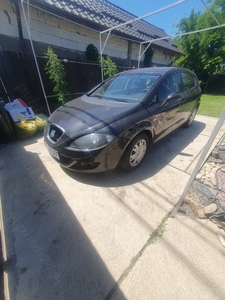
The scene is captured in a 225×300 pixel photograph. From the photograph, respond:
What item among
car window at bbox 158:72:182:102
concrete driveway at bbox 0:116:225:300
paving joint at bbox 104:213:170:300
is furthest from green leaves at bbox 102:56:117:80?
paving joint at bbox 104:213:170:300

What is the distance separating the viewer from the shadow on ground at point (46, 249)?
3.78 feet

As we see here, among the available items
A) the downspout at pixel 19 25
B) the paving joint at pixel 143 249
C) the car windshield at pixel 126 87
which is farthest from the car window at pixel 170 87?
the downspout at pixel 19 25

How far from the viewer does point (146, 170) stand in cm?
247

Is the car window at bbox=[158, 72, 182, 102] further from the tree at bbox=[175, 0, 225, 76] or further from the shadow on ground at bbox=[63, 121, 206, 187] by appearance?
the tree at bbox=[175, 0, 225, 76]

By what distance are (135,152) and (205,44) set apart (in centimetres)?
1516

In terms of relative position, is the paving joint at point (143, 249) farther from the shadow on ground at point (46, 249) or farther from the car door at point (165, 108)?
the car door at point (165, 108)

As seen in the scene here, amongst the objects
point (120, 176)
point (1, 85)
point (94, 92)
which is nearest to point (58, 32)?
point (1, 85)

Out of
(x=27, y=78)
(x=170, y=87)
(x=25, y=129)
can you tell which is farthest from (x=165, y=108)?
(x=27, y=78)

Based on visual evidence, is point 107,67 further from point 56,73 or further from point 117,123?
point 117,123

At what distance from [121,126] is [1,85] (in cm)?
418

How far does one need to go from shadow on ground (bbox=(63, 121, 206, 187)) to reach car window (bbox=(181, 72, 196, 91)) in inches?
51.2

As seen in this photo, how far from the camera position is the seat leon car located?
73.5 inches

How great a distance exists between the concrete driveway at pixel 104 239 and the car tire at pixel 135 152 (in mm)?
178

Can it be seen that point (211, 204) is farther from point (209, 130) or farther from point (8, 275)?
point (209, 130)
